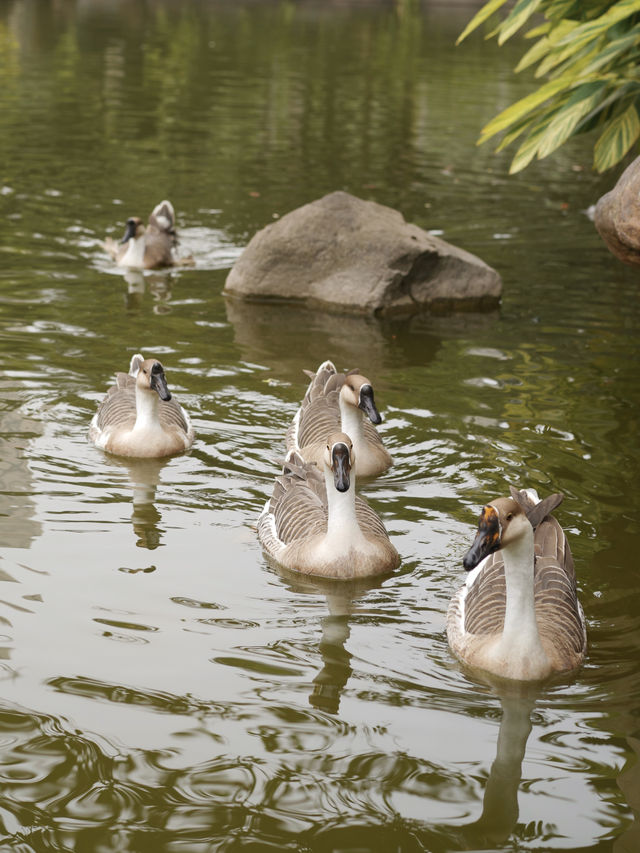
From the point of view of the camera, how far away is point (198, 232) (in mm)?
20359

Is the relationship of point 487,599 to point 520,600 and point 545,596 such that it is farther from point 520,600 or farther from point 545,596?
point 520,600

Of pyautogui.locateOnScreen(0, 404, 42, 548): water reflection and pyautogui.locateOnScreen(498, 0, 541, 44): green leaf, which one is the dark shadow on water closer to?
pyautogui.locateOnScreen(0, 404, 42, 548): water reflection

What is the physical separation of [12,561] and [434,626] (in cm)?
314

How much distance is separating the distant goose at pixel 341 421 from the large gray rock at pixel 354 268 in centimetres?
506

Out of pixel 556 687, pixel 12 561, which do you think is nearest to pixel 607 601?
pixel 556 687

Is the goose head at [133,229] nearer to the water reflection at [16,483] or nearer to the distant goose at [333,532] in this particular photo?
the water reflection at [16,483]

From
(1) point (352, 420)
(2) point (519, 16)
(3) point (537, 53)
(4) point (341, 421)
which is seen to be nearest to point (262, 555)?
(1) point (352, 420)

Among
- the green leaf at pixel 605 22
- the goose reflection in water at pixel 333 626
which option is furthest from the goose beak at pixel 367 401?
the green leaf at pixel 605 22

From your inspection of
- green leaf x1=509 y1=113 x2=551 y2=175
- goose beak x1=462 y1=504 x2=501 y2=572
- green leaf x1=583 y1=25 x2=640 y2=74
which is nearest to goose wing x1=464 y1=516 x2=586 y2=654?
goose beak x1=462 y1=504 x2=501 y2=572

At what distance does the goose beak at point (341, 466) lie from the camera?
8.73 metres

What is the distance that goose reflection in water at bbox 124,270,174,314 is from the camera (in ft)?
54.0

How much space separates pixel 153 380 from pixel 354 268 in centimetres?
644

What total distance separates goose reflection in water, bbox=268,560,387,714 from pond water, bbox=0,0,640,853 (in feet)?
0.08

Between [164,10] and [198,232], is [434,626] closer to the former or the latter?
[198,232]
